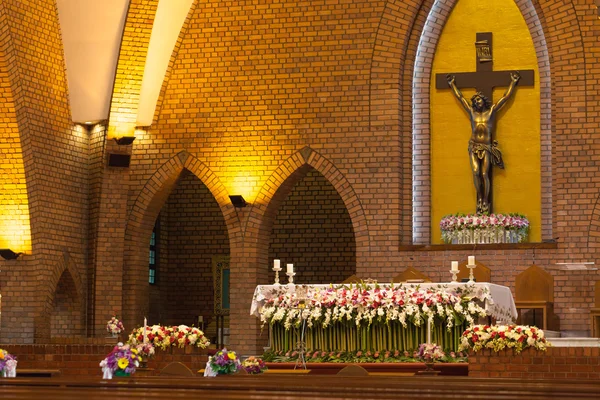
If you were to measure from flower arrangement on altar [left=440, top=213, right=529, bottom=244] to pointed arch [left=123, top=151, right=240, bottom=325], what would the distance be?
3.42m

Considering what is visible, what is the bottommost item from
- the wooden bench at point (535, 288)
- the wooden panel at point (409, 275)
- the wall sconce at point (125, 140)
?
the wooden bench at point (535, 288)

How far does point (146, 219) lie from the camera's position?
61.3 ft

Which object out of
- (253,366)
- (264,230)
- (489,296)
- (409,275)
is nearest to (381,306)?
(489,296)

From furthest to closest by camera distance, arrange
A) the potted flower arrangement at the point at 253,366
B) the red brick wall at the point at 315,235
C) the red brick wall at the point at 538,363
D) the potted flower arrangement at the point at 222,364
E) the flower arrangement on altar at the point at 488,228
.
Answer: the red brick wall at the point at 315,235 → the flower arrangement on altar at the point at 488,228 → the red brick wall at the point at 538,363 → the potted flower arrangement at the point at 253,366 → the potted flower arrangement at the point at 222,364

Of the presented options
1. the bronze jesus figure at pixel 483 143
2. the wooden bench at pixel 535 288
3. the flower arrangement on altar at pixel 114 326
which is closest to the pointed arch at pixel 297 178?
the bronze jesus figure at pixel 483 143

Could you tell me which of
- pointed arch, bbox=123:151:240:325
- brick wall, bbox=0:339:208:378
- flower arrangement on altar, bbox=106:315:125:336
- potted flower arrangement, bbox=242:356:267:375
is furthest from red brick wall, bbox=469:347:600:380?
pointed arch, bbox=123:151:240:325

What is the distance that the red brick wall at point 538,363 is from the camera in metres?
11.0

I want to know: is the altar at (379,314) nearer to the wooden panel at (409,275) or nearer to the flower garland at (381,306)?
the flower garland at (381,306)

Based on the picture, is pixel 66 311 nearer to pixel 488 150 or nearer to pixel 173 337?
pixel 173 337

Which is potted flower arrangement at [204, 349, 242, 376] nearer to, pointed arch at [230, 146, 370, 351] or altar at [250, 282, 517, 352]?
altar at [250, 282, 517, 352]

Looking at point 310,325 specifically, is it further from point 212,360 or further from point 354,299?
point 212,360

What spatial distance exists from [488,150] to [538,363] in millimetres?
6741

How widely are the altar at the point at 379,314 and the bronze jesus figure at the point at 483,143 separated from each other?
162 inches

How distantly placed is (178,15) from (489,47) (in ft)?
16.0
